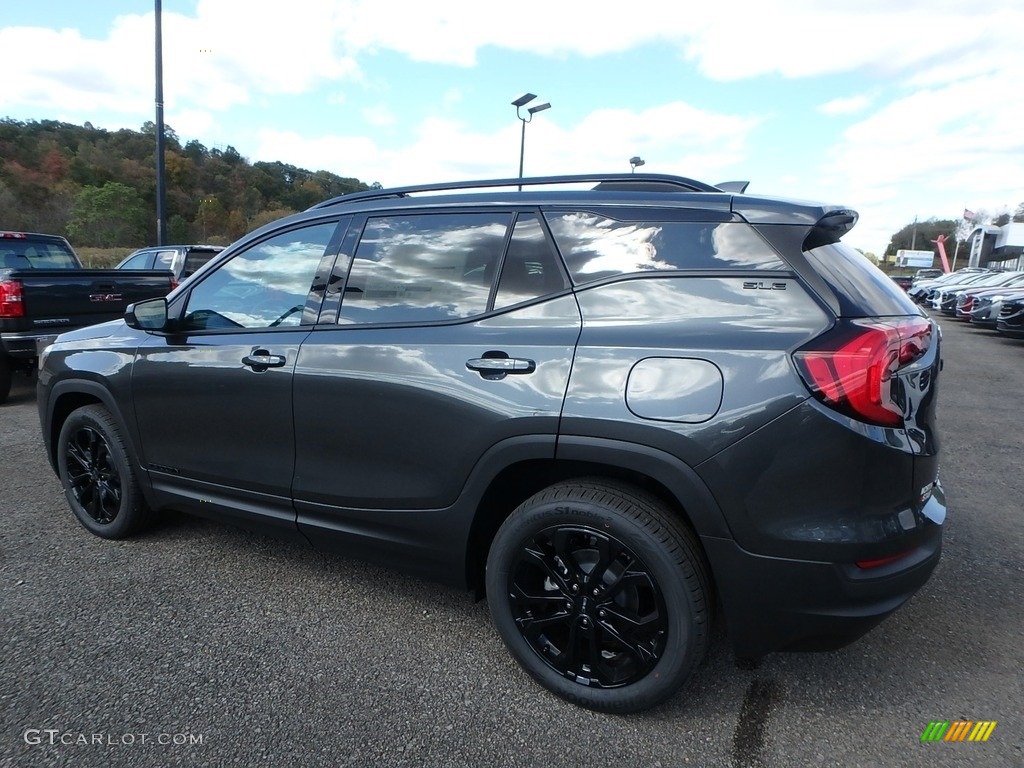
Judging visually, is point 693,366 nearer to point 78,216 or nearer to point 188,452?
point 188,452

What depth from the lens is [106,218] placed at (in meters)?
37.6

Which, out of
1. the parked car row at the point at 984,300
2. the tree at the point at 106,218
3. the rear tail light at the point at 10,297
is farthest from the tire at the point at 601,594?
the tree at the point at 106,218

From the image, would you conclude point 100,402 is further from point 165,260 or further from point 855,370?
point 165,260

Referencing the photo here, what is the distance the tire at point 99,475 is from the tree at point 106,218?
40.1 metres

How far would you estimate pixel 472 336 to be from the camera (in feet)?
8.02

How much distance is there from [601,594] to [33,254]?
31.7 feet

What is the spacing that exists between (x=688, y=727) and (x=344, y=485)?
1545 mm

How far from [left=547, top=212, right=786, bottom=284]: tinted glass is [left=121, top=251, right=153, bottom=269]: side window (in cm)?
1186

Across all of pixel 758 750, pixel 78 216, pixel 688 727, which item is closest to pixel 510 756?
pixel 688 727

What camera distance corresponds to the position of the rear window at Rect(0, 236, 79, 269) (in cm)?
847

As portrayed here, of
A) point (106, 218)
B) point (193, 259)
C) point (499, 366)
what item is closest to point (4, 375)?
point (193, 259)

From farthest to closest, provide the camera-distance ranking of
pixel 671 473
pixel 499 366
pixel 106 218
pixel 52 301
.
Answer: pixel 106 218, pixel 52 301, pixel 499 366, pixel 671 473

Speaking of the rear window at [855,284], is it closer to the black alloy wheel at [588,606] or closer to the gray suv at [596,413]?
the gray suv at [596,413]

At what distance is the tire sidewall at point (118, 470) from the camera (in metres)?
→ 3.47
